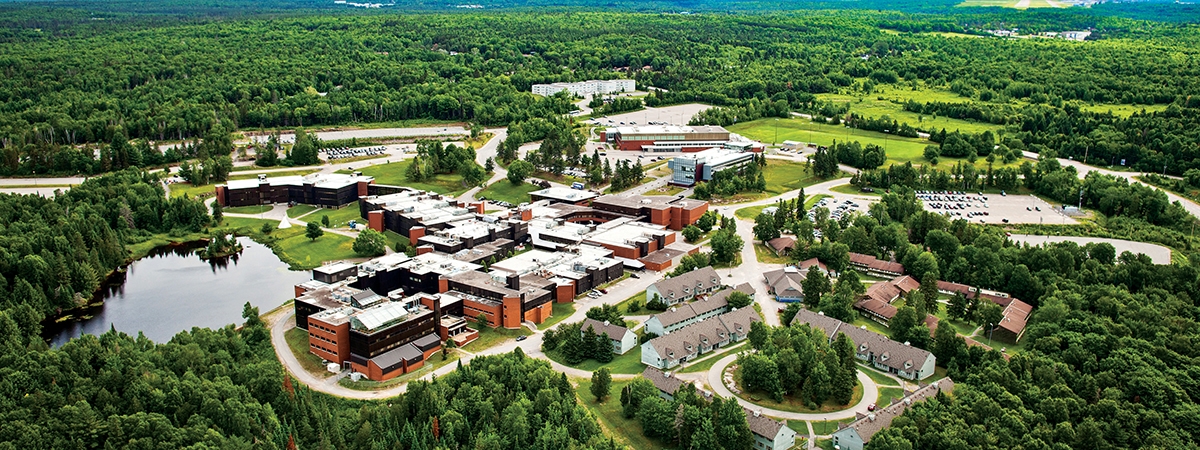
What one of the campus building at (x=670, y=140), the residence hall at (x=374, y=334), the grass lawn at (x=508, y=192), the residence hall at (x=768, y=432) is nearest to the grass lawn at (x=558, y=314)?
the residence hall at (x=374, y=334)

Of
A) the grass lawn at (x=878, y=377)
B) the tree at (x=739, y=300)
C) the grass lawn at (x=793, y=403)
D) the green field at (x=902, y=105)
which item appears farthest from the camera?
the green field at (x=902, y=105)

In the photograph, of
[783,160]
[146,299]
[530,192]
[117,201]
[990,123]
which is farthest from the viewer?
[990,123]

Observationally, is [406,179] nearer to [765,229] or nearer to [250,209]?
[250,209]

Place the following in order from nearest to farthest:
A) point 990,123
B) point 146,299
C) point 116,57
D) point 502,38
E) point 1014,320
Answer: point 1014,320
point 146,299
point 990,123
point 116,57
point 502,38

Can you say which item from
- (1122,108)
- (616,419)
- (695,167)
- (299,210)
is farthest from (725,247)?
(1122,108)

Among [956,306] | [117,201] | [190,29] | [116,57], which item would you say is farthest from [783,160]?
[190,29]

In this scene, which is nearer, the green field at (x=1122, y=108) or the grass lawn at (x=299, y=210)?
the grass lawn at (x=299, y=210)

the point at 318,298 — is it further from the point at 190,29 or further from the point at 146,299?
the point at 190,29

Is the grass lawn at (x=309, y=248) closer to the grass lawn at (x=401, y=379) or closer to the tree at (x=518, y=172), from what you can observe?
the tree at (x=518, y=172)
